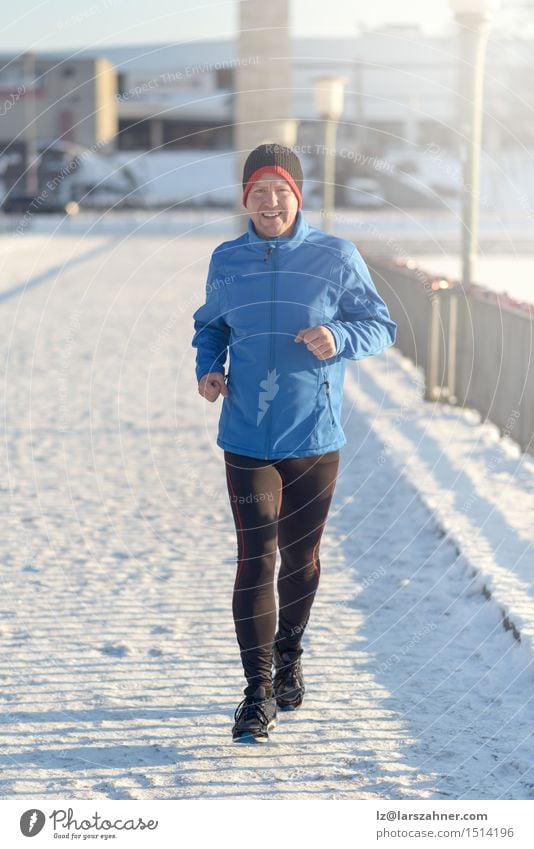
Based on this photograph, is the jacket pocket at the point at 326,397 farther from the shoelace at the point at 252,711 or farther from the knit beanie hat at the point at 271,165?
the shoelace at the point at 252,711

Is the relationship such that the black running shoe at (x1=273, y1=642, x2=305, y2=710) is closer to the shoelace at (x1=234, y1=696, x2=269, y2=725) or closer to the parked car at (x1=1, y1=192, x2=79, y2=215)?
the shoelace at (x1=234, y1=696, x2=269, y2=725)

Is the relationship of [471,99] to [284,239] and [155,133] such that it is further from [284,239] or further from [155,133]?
[155,133]

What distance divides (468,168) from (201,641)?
6262mm

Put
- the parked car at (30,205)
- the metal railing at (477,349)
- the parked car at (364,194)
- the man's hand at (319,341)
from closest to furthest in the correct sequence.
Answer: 1. the man's hand at (319,341)
2. the metal railing at (477,349)
3. the parked car at (30,205)
4. the parked car at (364,194)

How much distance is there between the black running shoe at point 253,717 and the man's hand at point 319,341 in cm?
125

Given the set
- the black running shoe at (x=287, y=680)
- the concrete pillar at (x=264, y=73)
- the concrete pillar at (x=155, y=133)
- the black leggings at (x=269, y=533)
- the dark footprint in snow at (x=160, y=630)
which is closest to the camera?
the black leggings at (x=269, y=533)

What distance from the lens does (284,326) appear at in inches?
170

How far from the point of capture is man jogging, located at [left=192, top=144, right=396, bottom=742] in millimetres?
4340

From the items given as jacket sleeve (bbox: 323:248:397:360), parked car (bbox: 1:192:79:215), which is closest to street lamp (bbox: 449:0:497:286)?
jacket sleeve (bbox: 323:248:397:360)

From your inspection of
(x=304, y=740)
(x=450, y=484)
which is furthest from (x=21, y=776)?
(x=450, y=484)

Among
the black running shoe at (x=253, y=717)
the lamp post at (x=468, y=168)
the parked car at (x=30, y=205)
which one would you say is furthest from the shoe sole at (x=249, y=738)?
the parked car at (x=30, y=205)

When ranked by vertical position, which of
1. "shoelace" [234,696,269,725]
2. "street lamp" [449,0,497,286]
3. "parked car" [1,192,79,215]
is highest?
"parked car" [1,192,79,215]

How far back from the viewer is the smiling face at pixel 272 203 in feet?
14.2

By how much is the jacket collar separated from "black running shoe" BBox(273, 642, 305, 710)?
5.08 feet
